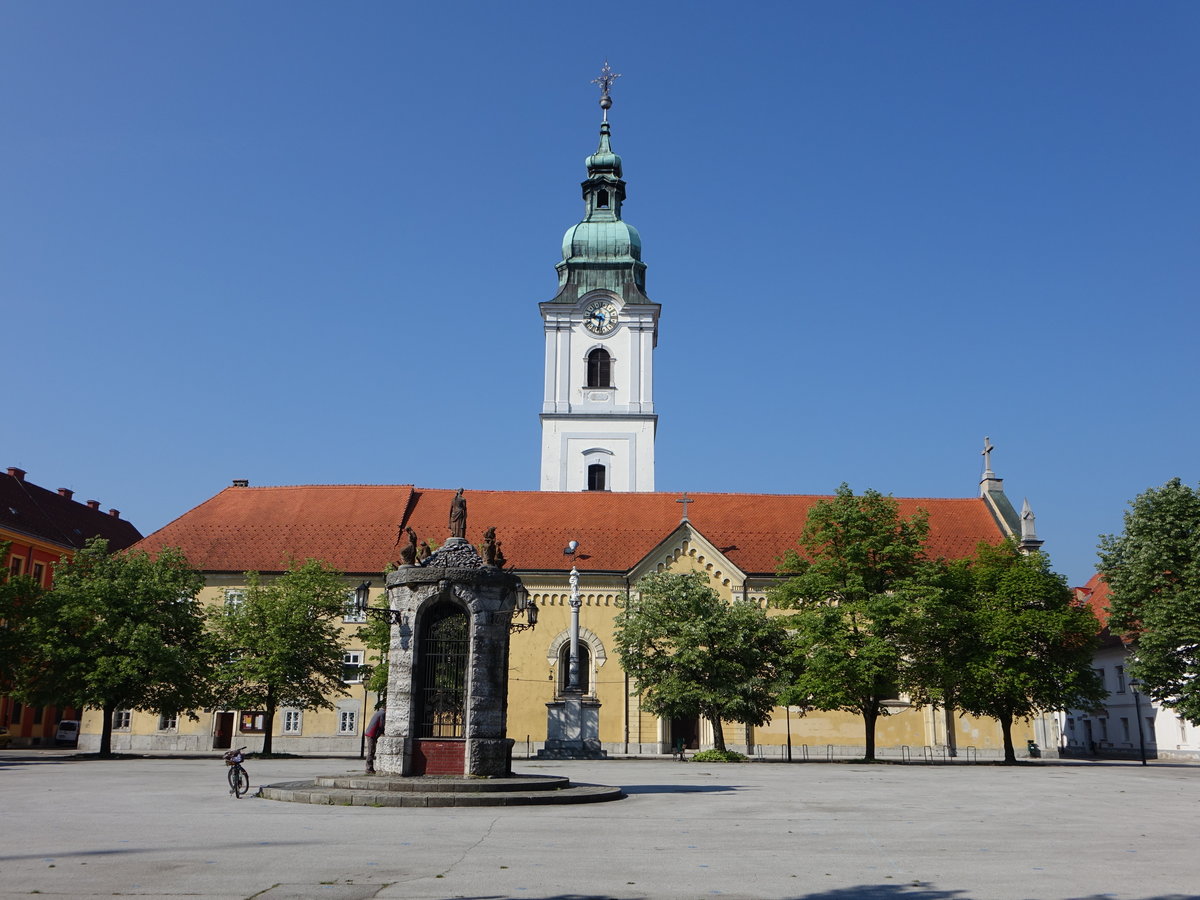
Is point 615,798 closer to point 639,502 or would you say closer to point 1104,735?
point 639,502

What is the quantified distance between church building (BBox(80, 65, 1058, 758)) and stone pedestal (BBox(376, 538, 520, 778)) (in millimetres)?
24904

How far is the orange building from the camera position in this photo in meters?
55.6

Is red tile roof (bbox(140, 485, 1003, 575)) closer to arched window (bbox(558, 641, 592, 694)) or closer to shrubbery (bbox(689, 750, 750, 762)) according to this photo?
arched window (bbox(558, 641, 592, 694))

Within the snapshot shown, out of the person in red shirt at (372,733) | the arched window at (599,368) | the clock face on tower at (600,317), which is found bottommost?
the person in red shirt at (372,733)

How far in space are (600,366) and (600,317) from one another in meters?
3.26

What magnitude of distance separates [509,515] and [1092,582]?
4102cm

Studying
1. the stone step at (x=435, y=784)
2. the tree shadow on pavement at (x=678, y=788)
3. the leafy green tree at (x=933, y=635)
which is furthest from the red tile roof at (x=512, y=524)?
the stone step at (x=435, y=784)

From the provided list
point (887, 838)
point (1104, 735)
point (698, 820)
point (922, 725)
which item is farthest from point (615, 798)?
point (1104, 735)

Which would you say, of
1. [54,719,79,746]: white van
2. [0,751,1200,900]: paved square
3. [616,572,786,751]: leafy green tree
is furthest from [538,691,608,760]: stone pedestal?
[54,719,79,746]: white van

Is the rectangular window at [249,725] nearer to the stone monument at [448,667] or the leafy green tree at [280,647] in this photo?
the leafy green tree at [280,647]

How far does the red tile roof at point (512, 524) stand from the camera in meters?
51.4

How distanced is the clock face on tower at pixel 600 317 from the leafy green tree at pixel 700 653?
85.0 feet

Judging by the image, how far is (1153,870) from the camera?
1104 cm

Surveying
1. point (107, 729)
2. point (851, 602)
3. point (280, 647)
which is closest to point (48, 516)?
point (107, 729)
